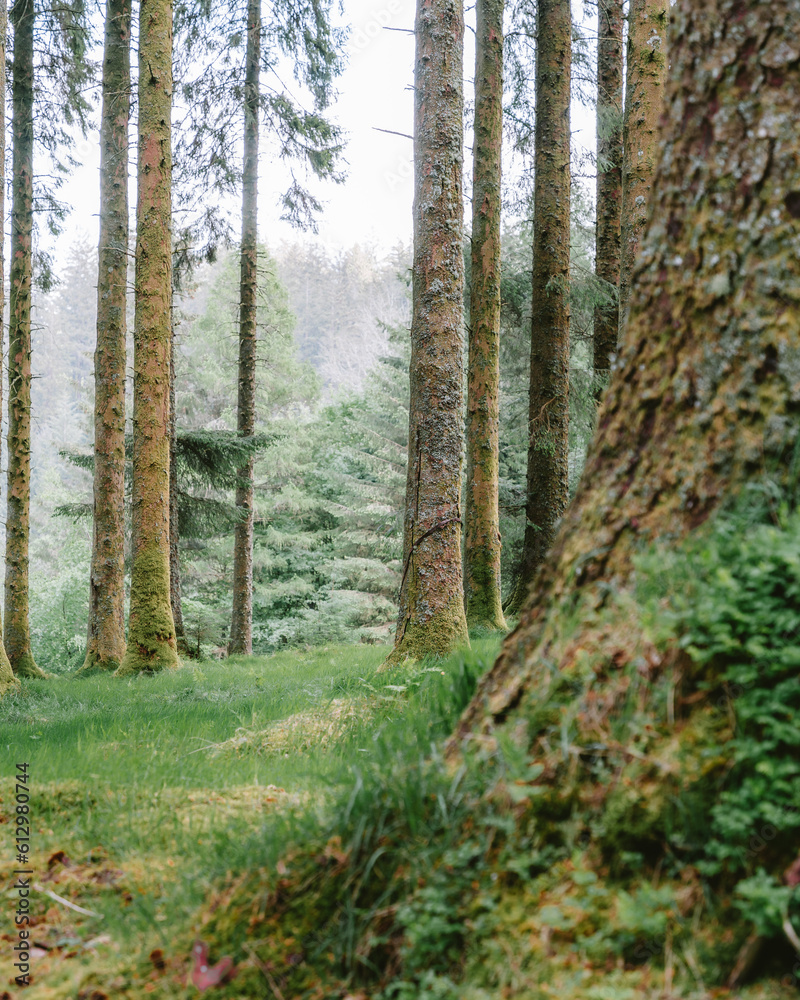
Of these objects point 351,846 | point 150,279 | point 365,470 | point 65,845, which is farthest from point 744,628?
point 365,470

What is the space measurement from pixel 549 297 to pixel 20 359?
8.64m

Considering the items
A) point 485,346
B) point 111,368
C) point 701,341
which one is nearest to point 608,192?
point 485,346

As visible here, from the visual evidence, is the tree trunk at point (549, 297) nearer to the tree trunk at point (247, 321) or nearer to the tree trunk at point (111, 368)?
the tree trunk at point (247, 321)

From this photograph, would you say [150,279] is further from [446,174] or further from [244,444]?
[446,174]

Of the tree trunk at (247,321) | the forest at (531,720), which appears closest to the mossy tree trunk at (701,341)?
the forest at (531,720)

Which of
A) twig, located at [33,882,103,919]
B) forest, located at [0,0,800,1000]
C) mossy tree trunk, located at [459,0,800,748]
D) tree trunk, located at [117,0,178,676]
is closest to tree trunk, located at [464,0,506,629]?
forest, located at [0,0,800,1000]

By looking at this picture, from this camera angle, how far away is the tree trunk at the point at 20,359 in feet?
35.8

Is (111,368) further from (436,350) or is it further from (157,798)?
(157,798)

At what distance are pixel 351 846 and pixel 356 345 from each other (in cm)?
4368

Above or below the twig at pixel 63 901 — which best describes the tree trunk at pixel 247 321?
above

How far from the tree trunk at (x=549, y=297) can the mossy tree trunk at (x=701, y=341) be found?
24.8 ft

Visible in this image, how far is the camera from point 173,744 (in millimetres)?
4027

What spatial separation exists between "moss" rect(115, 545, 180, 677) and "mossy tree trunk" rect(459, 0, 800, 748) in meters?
7.12

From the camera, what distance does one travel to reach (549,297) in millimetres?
9789
